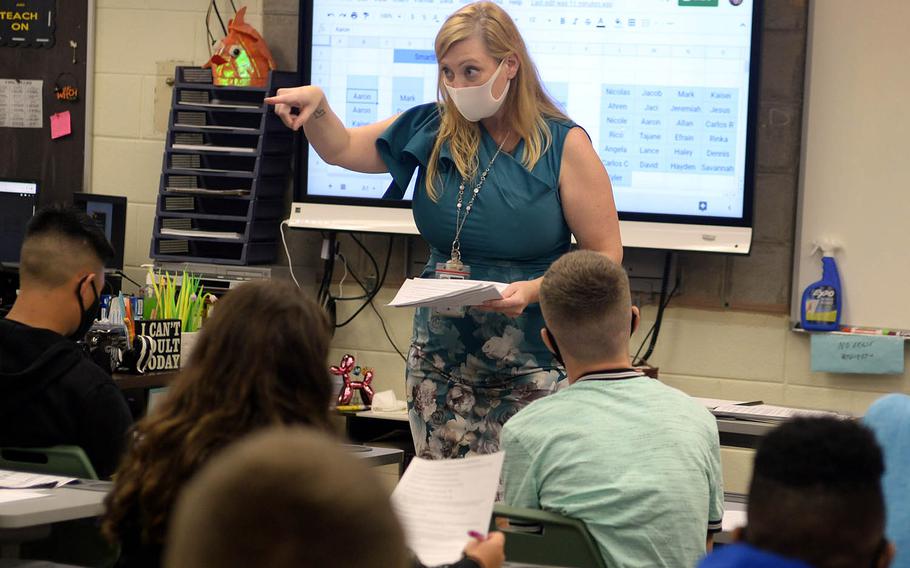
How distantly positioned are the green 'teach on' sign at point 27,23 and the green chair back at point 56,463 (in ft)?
9.49

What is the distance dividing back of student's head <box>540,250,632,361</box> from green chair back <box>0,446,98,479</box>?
0.87 m

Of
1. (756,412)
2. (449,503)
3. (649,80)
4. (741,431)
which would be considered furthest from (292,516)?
(649,80)

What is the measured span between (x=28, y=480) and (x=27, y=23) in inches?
125

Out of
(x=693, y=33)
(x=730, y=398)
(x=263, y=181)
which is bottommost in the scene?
(x=730, y=398)

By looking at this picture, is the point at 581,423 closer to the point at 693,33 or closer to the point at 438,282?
the point at 438,282

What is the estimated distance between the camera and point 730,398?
4.00 metres

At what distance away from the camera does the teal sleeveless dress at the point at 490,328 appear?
8.00 ft

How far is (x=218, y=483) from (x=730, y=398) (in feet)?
11.6

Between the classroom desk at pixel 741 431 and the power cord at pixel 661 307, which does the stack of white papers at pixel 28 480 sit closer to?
the classroom desk at pixel 741 431

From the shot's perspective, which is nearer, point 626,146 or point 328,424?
point 328,424

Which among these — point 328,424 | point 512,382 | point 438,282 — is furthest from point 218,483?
point 512,382

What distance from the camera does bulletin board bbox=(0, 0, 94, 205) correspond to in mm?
4621

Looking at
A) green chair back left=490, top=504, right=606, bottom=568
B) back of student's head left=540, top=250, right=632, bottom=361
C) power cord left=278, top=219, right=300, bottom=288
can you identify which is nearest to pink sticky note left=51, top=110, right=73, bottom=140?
power cord left=278, top=219, right=300, bottom=288

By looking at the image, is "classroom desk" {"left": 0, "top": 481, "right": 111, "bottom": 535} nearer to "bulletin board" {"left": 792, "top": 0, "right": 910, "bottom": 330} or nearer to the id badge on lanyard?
the id badge on lanyard
